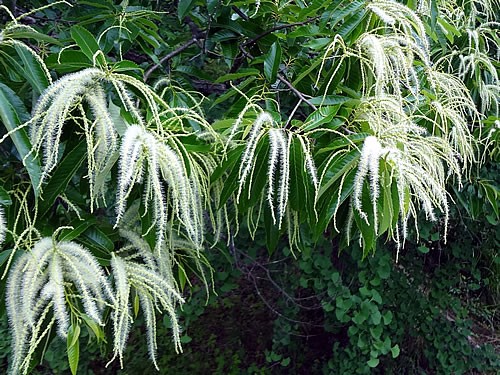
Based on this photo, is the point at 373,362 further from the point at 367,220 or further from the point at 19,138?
the point at 19,138

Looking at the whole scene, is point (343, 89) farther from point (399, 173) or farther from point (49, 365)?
point (49, 365)

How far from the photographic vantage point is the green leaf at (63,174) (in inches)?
34.1

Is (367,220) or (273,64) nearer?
(367,220)

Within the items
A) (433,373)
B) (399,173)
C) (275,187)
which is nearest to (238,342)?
(433,373)

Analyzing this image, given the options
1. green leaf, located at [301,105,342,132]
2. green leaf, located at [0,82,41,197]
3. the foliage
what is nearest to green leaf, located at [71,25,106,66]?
the foliage

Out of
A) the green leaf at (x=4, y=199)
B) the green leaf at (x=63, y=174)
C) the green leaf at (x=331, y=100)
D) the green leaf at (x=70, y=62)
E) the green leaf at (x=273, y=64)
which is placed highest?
the green leaf at (x=70, y=62)

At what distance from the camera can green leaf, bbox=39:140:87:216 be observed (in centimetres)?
87

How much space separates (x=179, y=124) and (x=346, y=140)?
1.05ft

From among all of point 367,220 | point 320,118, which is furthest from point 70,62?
point 367,220

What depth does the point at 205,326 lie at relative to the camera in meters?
3.62

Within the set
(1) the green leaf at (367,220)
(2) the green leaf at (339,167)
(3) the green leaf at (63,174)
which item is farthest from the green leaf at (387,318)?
(3) the green leaf at (63,174)

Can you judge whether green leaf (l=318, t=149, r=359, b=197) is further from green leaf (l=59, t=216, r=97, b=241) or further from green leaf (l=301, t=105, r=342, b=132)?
green leaf (l=59, t=216, r=97, b=241)

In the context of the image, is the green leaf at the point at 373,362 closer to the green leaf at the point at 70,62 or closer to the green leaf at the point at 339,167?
the green leaf at the point at 339,167

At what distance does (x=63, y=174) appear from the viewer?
870mm
